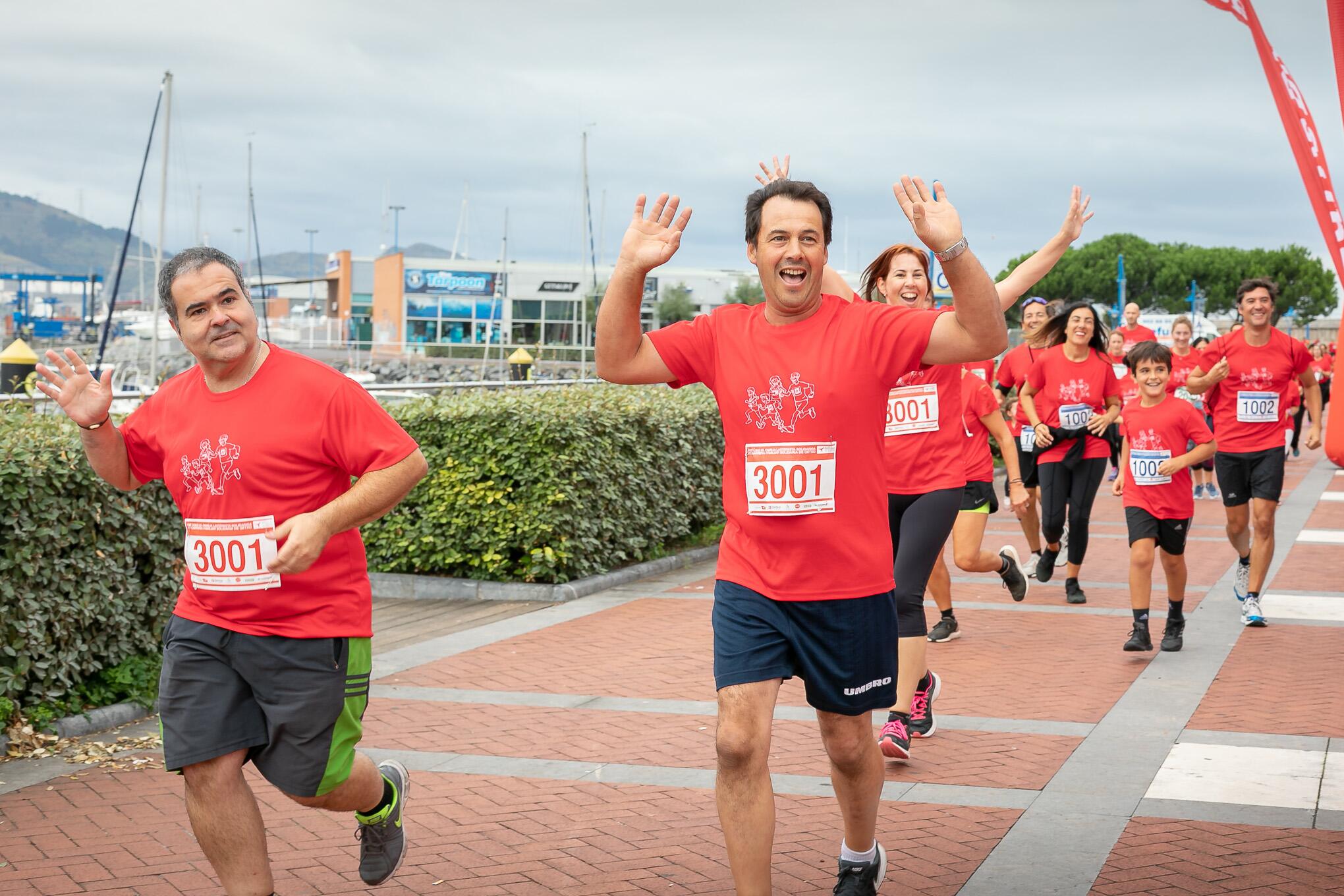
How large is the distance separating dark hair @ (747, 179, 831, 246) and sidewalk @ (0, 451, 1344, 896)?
916 millimetres

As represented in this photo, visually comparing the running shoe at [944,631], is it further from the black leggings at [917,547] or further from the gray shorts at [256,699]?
the gray shorts at [256,699]

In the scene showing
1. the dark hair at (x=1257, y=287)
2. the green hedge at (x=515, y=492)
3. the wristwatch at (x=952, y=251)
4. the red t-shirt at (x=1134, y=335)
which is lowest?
the green hedge at (x=515, y=492)

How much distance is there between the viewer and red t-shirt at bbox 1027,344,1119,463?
389 inches

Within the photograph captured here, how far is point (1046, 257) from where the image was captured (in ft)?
15.4

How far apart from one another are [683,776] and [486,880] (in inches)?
52.7

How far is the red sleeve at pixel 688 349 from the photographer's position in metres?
3.91

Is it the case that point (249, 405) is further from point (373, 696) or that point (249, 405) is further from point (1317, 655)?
point (1317, 655)

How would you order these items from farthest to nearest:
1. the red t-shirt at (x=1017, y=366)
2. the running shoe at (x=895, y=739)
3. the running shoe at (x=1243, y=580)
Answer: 1. the red t-shirt at (x=1017, y=366)
2. the running shoe at (x=1243, y=580)
3. the running shoe at (x=895, y=739)

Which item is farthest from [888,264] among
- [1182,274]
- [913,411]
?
[1182,274]

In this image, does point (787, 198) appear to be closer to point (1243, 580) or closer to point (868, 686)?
point (868, 686)

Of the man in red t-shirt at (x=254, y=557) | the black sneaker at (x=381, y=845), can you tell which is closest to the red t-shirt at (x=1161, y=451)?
the black sneaker at (x=381, y=845)

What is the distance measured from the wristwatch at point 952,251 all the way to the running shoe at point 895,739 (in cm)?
274

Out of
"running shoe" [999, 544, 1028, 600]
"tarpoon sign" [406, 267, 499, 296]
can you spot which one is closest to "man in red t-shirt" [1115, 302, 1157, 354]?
"running shoe" [999, 544, 1028, 600]

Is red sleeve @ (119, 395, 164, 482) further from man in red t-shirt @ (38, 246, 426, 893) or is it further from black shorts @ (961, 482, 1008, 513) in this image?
black shorts @ (961, 482, 1008, 513)
